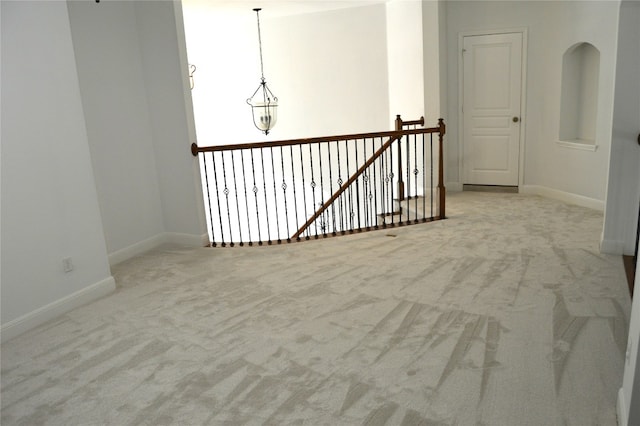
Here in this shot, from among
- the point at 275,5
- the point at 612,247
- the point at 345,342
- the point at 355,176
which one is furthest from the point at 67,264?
the point at 275,5

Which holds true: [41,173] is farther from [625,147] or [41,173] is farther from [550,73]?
[550,73]

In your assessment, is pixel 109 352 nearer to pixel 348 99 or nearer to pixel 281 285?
pixel 281 285

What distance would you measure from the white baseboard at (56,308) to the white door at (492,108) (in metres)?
5.05

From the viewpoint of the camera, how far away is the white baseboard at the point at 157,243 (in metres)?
5.09

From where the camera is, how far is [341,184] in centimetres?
649

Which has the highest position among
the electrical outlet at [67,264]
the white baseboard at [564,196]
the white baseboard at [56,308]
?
the electrical outlet at [67,264]

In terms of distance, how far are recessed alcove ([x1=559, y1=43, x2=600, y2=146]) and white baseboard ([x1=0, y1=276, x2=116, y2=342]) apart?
215 inches

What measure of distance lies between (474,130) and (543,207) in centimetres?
150

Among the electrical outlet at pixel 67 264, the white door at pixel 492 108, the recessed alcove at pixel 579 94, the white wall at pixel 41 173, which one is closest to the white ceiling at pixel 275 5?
the white door at pixel 492 108

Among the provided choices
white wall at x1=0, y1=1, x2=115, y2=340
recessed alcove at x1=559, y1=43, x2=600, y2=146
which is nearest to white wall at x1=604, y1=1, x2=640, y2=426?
recessed alcove at x1=559, y1=43, x2=600, y2=146

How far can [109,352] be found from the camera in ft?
10.8

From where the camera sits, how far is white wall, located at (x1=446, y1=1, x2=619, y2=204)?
18.9 feet

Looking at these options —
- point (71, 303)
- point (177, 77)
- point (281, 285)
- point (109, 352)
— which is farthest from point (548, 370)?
point (177, 77)

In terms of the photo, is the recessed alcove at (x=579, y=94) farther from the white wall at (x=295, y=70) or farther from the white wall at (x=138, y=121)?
the white wall at (x=138, y=121)
